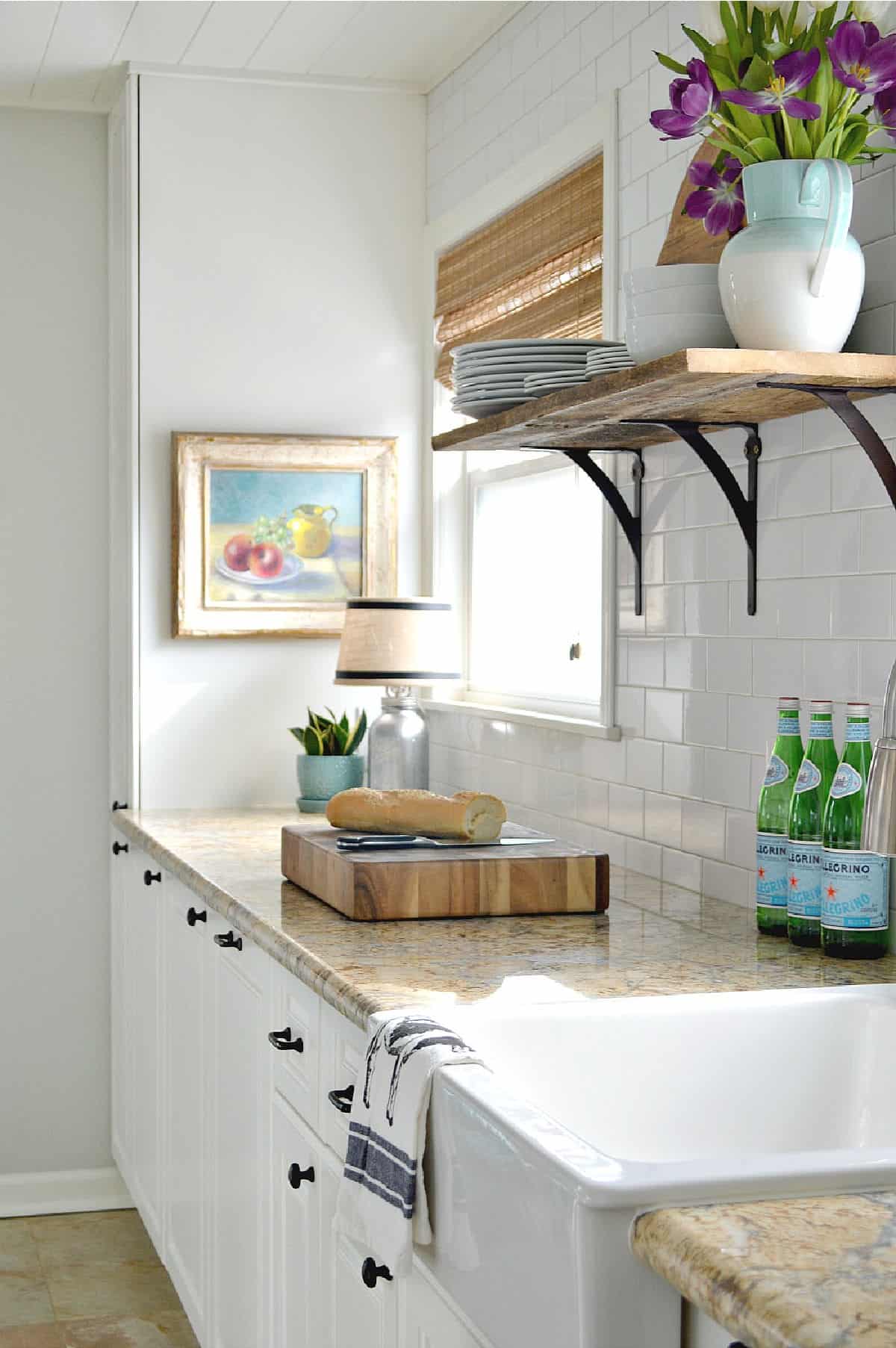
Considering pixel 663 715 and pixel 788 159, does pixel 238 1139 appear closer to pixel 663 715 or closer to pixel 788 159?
pixel 663 715

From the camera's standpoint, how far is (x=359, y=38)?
11.9ft

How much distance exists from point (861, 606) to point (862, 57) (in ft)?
2.28

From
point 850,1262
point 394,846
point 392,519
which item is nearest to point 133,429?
point 392,519

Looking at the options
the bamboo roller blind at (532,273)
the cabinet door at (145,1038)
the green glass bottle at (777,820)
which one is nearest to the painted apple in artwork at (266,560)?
the bamboo roller blind at (532,273)

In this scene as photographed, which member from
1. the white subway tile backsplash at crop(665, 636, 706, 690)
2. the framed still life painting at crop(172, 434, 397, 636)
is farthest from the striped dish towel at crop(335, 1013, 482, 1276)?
the framed still life painting at crop(172, 434, 397, 636)

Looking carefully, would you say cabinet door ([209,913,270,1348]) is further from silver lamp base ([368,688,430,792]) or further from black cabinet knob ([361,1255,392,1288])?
silver lamp base ([368,688,430,792])

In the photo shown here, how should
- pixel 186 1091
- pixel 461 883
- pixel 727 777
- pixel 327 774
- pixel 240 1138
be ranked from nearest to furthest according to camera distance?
pixel 461 883 → pixel 727 777 → pixel 240 1138 → pixel 186 1091 → pixel 327 774

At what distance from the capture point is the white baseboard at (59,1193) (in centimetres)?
411

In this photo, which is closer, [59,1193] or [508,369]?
[508,369]

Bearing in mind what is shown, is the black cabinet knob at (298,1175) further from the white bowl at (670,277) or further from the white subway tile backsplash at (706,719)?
the white bowl at (670,277)

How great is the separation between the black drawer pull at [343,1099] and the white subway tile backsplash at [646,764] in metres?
1.00

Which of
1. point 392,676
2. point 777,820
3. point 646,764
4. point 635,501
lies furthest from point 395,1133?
point 392,676

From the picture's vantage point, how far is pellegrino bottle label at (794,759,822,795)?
6.81 ft

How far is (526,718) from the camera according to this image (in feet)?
10.7
